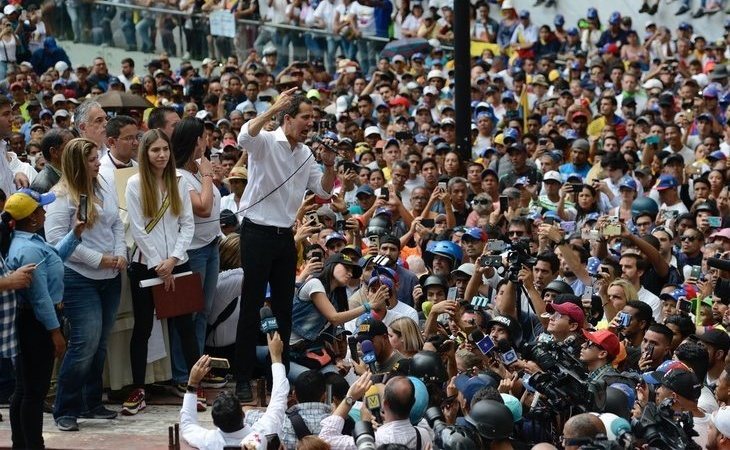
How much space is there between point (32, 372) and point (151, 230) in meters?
1.31

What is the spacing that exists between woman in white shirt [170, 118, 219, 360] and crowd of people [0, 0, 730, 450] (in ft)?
0.05

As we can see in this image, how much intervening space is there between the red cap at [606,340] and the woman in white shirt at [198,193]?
249 centimetres

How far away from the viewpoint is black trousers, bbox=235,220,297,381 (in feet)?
30.0

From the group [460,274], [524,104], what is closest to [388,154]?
[524,104]

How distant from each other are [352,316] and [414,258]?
10.0 feet

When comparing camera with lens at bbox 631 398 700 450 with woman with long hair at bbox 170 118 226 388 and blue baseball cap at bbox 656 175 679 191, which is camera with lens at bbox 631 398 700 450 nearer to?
woman with long hair at bbox 170 118 226 388

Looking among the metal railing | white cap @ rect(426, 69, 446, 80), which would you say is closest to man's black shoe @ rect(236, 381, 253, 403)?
white cap @ rect(426, 69, 446, 80)

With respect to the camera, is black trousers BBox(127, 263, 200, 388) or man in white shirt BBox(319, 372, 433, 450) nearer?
man in white shirt BBox(319, 372, 433, 450)

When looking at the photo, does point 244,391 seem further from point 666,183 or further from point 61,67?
point 61,67

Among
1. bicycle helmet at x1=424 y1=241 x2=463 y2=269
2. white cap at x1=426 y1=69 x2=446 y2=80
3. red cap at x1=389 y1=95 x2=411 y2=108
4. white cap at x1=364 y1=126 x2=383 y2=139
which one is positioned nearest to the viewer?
bicycle helmet at x1=424 y1=241 x2=463 y2=269

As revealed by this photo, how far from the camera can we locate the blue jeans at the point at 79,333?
8.77 m

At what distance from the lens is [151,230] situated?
9.08 metres

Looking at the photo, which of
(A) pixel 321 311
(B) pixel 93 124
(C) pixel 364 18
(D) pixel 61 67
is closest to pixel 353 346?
(A) pixel 321 311

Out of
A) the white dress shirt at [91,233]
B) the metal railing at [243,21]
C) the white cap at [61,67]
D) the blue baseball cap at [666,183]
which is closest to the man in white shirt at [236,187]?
the white dress shirt at [91,233]
